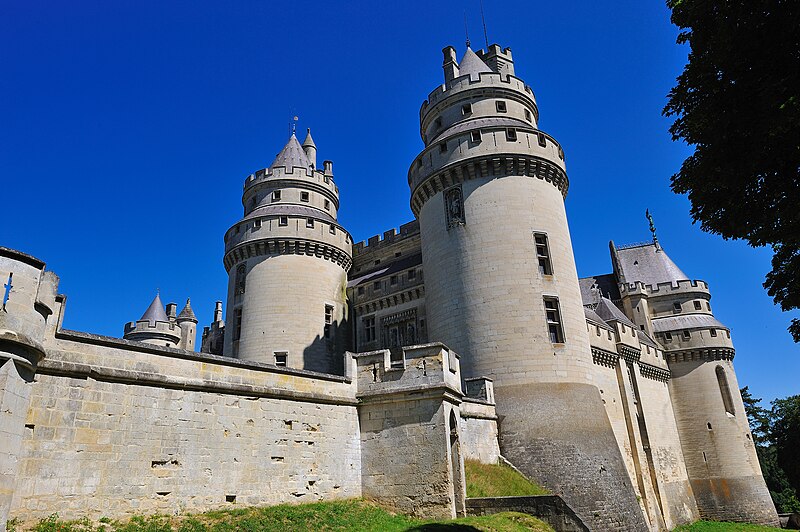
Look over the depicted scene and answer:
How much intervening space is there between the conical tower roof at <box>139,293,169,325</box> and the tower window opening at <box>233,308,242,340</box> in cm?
1252

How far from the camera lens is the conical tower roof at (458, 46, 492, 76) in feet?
90.2

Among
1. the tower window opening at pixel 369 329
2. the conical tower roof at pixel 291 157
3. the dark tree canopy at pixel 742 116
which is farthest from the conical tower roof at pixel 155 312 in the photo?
the dark tree canopy at pixel 742 116

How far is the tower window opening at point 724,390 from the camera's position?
3519 cm

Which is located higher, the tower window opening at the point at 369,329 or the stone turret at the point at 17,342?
the tower window opening at the point at 369,329

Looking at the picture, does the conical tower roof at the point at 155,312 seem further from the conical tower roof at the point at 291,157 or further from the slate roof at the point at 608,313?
the slate roof at the point at 608,313

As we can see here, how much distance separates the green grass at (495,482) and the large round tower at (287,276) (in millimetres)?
11962

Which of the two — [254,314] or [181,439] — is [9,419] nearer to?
[181,439]

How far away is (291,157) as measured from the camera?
34.2 meters

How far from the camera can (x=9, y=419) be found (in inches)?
352

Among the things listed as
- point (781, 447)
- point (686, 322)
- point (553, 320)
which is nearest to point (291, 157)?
point (553, 320)

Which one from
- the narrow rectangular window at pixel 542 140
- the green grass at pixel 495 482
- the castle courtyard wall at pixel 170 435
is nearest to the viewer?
the castle courtyard wall at pixel 170 435

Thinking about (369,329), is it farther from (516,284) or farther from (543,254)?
(543,254)

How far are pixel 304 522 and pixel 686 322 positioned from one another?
1270 inches

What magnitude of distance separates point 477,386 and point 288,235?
46.4 ft
